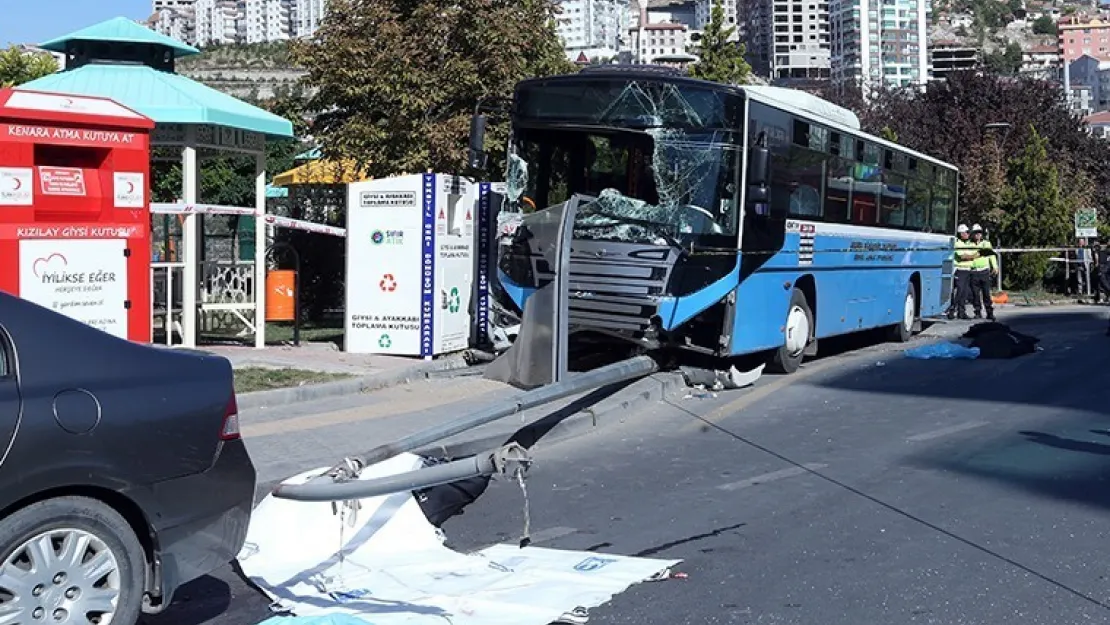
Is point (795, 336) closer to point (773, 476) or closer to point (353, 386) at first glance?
point (353, 386)

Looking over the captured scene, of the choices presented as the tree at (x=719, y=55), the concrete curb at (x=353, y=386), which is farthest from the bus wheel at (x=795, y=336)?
the tree at (x=719, y=55)

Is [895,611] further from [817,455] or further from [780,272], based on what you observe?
[780,272]

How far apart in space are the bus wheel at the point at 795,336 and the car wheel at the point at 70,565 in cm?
1121

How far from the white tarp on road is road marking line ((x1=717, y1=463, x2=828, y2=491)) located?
224 cm

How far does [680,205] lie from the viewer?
13.6 meters

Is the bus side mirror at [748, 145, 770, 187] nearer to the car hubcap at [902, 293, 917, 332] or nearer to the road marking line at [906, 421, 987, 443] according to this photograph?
the road marking line at [906, 421, 987, 443]

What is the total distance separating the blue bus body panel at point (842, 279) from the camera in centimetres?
1448

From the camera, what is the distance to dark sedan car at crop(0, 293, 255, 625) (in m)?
4.97

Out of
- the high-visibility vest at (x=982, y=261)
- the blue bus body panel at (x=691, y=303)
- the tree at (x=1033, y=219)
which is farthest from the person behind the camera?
the tree at (x=1033, y=219)

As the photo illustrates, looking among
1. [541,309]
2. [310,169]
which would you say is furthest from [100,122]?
[310,169]

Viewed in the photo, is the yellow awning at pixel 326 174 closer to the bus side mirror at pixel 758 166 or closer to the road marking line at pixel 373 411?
the road marking line at pixel 373 411

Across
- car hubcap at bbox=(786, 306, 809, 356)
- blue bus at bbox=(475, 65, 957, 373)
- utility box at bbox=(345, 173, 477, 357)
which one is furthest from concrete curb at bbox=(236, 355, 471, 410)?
car hubcap at bbox=(786, 306, 809, 356)

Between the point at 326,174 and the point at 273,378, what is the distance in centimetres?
1115

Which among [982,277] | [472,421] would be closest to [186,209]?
[472,421]
